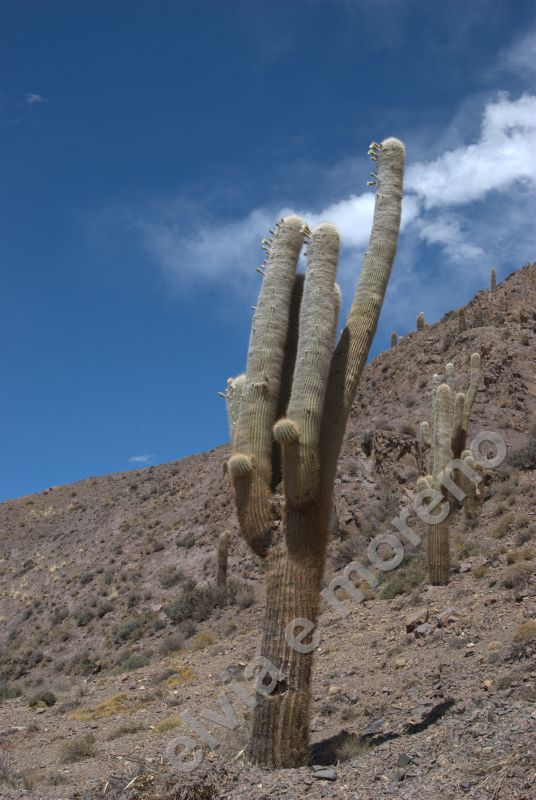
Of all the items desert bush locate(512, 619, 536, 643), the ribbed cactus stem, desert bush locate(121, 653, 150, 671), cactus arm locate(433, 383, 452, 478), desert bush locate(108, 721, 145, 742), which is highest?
cactus arm locate(433, 383, 452, 478)

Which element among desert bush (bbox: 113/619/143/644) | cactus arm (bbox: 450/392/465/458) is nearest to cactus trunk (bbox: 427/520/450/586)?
cactus arm (bbox: 450/392/465/458)

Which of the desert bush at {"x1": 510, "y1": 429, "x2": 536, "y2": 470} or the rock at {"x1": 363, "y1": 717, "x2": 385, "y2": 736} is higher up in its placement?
the desert bush at {"x1": 510, "y1": 429, "x2": 536, "y2": 470}

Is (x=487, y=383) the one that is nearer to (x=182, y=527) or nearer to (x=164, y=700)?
(x=182, y=527)

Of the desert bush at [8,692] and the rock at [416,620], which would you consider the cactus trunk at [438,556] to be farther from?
the desert bush at [8,692]

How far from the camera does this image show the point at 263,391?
8492 millimetres

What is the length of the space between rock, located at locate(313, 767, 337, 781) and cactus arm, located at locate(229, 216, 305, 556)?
86.2 inches

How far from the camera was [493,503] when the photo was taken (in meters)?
18.4

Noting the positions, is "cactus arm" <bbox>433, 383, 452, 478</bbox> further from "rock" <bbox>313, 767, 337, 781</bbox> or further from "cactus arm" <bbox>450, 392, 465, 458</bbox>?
"rock" <bbox>313, 767, 337, 781</bbox>

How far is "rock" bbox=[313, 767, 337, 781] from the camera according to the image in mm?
6688

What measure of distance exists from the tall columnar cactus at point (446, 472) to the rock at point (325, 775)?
25.9ft

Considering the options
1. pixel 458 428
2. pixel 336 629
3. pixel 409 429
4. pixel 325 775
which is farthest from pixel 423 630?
→ pixel 409 429

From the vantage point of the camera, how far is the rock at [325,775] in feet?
21.9

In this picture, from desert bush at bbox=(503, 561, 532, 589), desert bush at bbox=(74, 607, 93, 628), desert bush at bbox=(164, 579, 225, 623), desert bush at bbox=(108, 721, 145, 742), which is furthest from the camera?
desert bush at bbox=(74, 607, 93, 628)

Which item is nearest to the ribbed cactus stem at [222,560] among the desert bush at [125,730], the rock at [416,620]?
the rock at [416,620]
